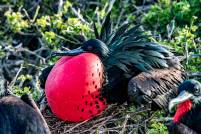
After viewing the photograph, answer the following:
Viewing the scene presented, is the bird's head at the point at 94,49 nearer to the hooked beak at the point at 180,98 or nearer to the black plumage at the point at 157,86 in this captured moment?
the black plumage at the point at 157,86

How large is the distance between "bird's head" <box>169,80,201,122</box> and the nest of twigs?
A: 0.61 metres

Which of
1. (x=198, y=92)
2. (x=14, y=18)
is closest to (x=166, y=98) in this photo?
(x=198, y=92)

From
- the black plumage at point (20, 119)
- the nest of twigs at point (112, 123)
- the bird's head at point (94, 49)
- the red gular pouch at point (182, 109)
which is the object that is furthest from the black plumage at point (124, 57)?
the black plumage at point (20, 119)

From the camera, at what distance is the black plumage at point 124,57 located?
7207 millimetres

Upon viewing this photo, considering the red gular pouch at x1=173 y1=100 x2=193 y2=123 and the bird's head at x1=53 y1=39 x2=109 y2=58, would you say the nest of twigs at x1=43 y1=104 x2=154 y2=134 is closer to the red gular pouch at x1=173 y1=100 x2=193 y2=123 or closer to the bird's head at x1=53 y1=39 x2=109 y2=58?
the bird's head at x1=53 y1=39 x2=109 y2=58

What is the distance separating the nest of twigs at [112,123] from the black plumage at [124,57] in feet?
0.40

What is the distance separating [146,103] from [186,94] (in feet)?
1.85

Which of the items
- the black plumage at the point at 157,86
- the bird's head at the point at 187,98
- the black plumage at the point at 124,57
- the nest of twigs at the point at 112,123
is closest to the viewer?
the bird's head at the point at 187,98

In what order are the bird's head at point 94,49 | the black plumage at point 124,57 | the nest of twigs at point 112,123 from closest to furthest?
the nest of twigs at point 112,123 → the black plumage at point 124,57 → the bird's head at point 94,49

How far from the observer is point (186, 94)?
21.1 ft

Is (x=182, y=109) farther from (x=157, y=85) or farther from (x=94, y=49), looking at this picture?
(x=94, y=49)

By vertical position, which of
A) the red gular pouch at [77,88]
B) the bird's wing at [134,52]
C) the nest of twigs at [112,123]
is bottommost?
the nest of twigs at [112,123]

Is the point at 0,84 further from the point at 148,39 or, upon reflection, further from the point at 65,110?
the point at 148,39

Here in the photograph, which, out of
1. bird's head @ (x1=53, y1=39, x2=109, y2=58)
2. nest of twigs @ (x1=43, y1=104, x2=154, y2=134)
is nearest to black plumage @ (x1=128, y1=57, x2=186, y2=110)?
nest of twigs @ (x1=43, y1=104, x2=154, y2=134)
